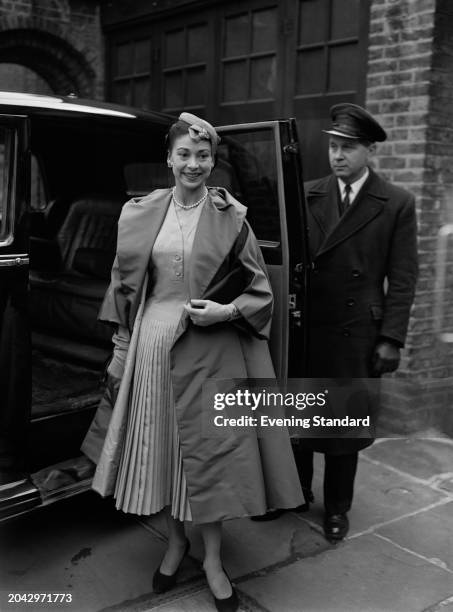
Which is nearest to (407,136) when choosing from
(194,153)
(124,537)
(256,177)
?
(256,177)

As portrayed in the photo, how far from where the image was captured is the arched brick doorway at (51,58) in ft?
22.2

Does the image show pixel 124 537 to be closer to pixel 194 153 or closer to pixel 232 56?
pixel 194 153

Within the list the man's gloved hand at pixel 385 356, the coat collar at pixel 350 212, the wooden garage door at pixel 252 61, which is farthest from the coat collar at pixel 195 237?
the wooden garage door at pixel 252 61

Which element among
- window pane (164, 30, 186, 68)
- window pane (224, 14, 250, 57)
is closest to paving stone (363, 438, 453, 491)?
window pane (224, 14, 250, 57)

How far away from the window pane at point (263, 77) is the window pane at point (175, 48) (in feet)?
3.13

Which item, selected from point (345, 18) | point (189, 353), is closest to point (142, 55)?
point (345, 18)

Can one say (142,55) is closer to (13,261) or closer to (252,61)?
(252,61)

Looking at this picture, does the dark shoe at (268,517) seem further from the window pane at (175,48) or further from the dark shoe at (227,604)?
the window pane at (175,48)

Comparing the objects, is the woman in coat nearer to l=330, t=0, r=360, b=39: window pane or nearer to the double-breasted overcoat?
the double-breasted overcoat

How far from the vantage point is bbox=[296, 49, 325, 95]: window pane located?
511cm

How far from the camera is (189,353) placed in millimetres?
2715

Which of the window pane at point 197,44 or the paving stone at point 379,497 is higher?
the window pane at point 197,44

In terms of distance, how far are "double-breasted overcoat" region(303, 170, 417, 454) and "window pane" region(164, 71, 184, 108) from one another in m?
3.35

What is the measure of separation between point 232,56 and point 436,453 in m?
3.47
